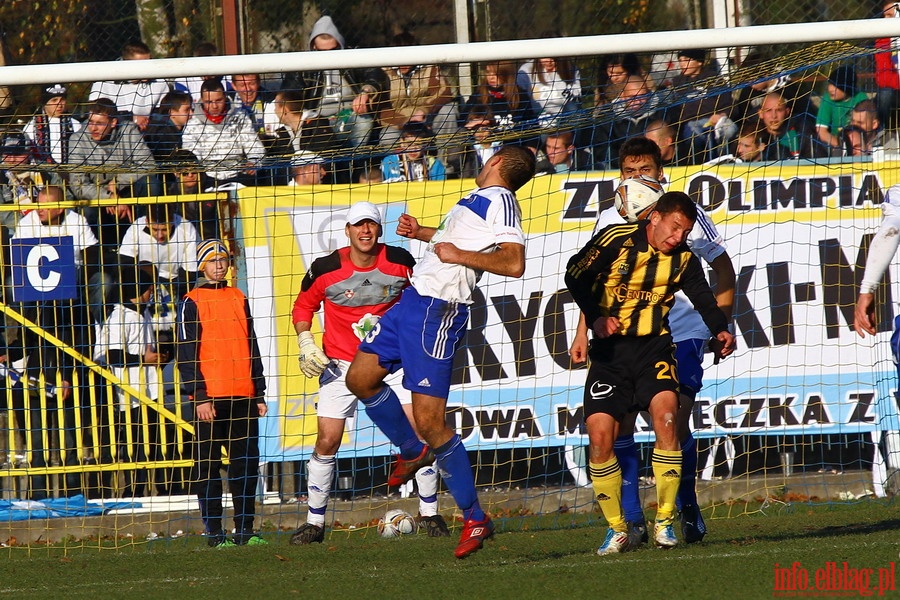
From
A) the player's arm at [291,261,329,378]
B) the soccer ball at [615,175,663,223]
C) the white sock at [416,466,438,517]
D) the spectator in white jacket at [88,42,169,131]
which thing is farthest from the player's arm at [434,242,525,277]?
the spectator in white jacket at [88,42,169,131]

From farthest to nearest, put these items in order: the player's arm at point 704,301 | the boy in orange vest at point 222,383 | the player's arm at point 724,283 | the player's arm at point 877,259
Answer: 1. the boy in orange vest at point 222,383
2. the player's arm at point 877,259
3. the player's arm at point 724,283
4. the player's arm at point 704,301

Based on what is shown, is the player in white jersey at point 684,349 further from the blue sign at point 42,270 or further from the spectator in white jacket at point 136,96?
the blue sign at point 42,270

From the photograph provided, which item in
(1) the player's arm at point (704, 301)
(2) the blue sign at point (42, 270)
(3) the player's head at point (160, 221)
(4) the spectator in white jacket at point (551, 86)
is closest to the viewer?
(1) the player's arm at point (704, 301)

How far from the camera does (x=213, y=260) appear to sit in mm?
8180

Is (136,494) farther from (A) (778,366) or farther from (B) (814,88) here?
(B) (814,88)

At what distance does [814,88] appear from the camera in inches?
349

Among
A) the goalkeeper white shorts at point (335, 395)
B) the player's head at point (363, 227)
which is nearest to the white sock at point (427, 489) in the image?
the goalkeeper white shorts at point (335, 395)

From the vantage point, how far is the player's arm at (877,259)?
693 cm

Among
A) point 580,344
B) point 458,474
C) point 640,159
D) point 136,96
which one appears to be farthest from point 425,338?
point 136,96

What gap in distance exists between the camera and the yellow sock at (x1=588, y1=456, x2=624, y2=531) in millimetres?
5801

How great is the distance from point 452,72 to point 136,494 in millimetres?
3928

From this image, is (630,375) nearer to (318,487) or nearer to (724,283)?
(724,283)

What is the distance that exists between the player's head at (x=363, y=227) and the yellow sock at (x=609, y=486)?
2.45 metres

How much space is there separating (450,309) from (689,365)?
1.38 m
